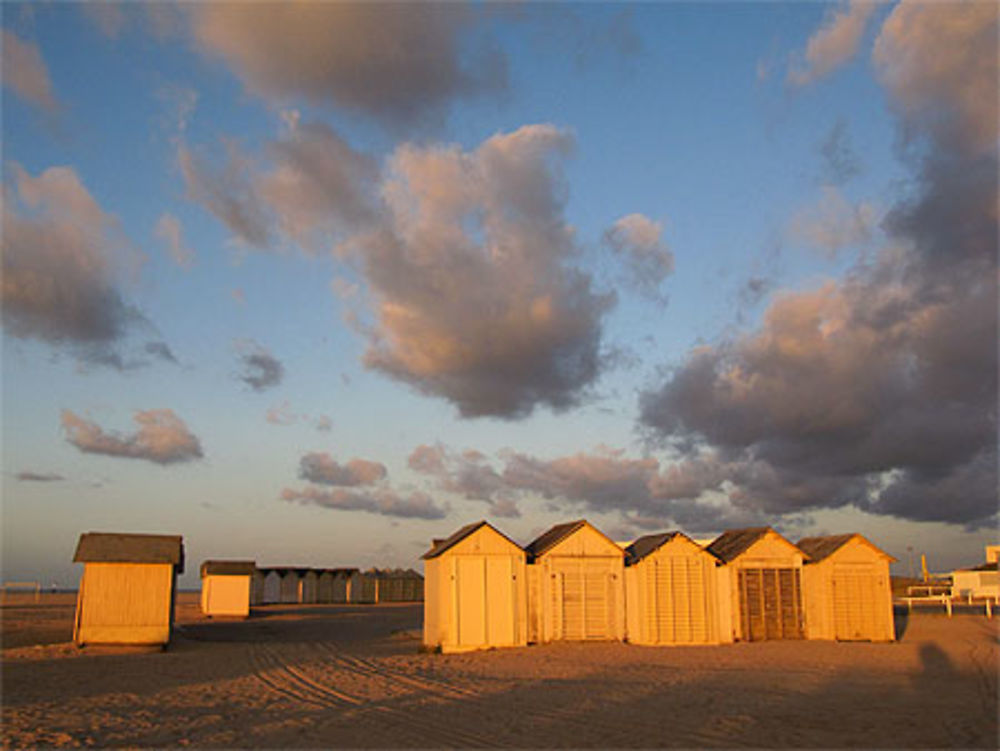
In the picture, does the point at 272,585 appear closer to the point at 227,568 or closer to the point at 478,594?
the point at 227,568

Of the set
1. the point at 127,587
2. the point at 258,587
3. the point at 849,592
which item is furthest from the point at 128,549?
the point at 258,587

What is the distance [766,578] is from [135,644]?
22075mm

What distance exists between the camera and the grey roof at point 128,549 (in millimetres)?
27719

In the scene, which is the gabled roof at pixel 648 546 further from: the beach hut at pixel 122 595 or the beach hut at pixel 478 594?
→ the beach hut at pixel 122 595

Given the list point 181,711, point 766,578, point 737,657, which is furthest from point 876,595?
point 181,711

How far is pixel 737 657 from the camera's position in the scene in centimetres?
2456

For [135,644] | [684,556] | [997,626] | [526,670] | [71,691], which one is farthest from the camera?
[997,626]

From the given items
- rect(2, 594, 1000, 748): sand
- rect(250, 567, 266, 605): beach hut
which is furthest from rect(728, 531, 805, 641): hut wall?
rect(250, 567, 266, 605): beach hut

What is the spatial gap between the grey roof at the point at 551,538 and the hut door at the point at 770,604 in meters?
6.27

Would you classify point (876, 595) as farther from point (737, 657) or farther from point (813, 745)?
point (813, 745)

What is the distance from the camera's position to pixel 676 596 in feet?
95.7

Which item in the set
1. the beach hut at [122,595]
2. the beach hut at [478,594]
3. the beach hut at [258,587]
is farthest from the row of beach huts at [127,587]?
the beach hut at [258,587]

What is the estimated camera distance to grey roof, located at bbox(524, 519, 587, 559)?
29.5 meters

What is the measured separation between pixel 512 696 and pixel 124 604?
1648cm
